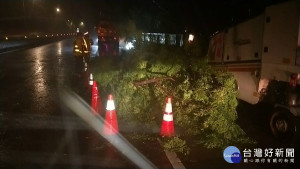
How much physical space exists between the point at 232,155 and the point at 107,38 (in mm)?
24899

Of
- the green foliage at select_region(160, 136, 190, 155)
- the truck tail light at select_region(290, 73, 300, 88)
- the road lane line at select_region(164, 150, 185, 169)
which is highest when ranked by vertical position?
the truck tail light at select_region(290, 73, 300, 88)

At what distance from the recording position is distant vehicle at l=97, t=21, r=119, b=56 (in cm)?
2861

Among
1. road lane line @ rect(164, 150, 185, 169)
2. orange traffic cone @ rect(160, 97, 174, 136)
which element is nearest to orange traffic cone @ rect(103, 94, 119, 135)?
orange traffic cone @ rect(160, 97, 174, 136)

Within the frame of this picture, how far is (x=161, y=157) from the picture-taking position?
221 inches

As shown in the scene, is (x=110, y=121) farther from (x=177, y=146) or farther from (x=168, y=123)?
(x=177, y=146)

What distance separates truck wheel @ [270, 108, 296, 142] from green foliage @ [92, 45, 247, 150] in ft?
2.69

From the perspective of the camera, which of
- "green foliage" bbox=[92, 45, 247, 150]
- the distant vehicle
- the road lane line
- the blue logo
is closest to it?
the road lane line

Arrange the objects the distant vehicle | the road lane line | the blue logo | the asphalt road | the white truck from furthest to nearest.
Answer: the distant vehicle < the white truck < the blue logo < the asphalt road < the road lane line

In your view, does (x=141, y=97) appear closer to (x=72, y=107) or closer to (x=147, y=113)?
(x=147, y=113)

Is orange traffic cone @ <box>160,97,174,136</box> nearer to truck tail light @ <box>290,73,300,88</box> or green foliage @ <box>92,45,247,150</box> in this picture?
green foliage @ <box>92,45,247,150</box>

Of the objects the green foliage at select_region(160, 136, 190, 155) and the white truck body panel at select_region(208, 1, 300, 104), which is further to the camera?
the white truck body panel at select_region(208, 1, 300, 104)

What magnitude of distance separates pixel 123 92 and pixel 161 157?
3022 millimetres

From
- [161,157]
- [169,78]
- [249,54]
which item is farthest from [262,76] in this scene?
[161,157]

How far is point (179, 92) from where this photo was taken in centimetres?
757
